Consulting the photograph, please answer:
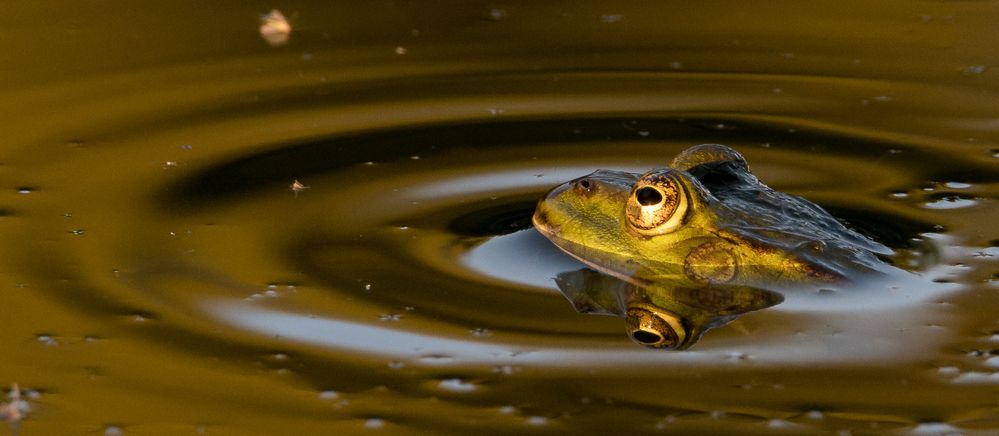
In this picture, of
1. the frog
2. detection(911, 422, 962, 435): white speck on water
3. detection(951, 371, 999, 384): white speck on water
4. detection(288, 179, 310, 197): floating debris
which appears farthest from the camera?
detection(288, 179, 310, 197): floating debris

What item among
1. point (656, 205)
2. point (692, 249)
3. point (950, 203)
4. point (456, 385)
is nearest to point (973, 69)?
point (950, 203)

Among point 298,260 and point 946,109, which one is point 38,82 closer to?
point 298,260

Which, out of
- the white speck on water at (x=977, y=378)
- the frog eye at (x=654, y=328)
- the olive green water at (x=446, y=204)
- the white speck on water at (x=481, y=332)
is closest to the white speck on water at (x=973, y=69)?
the olive green water at (x=446, y=204)

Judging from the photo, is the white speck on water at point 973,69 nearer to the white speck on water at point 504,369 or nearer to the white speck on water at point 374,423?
the white speck on water at point 504,369

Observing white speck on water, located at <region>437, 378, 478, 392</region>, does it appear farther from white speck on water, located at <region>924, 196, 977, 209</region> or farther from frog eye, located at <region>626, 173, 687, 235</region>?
white speck on water, located at <region>924, 196, 977, 209</region>

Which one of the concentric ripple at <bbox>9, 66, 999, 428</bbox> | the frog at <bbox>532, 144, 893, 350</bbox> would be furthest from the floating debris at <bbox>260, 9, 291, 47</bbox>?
the frog at <bbox>532, 144, 893, 350</bbox>

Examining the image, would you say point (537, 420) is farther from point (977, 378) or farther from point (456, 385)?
point (977, 378)

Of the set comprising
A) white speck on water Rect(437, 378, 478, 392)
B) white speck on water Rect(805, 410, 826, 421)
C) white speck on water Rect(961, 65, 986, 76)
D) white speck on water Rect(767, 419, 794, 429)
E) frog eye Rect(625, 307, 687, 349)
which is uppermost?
white speck on water Rect(961, 65, 986, 76)
